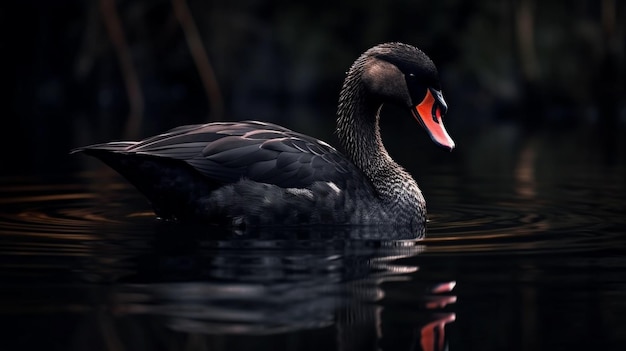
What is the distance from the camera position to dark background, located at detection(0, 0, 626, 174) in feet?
56.4

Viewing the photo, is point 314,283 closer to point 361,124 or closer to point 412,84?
point 412,84

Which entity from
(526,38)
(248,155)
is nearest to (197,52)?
(526,38)

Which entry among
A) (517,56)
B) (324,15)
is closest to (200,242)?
(517,56)

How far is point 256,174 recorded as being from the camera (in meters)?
6.53

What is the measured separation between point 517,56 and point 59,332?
14594 mm

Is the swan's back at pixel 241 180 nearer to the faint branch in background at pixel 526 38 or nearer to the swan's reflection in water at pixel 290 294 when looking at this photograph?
the swan's reflection in water at pixel 290 294

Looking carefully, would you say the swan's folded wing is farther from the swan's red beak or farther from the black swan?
the swan's red beak

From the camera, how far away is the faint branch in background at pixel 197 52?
58.2 feet

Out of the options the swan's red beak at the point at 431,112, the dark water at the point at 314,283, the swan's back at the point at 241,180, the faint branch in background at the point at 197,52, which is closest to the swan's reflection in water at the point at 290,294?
the dark water at the point at 314,283

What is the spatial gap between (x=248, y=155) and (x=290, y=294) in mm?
2235

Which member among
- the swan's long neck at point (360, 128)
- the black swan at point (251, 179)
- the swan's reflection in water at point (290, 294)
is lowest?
the swan's reflection in water at point (290, 294)

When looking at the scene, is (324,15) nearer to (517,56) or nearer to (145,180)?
(517,56)

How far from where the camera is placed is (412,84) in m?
7.12

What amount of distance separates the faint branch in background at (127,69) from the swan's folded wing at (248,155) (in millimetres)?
6539
